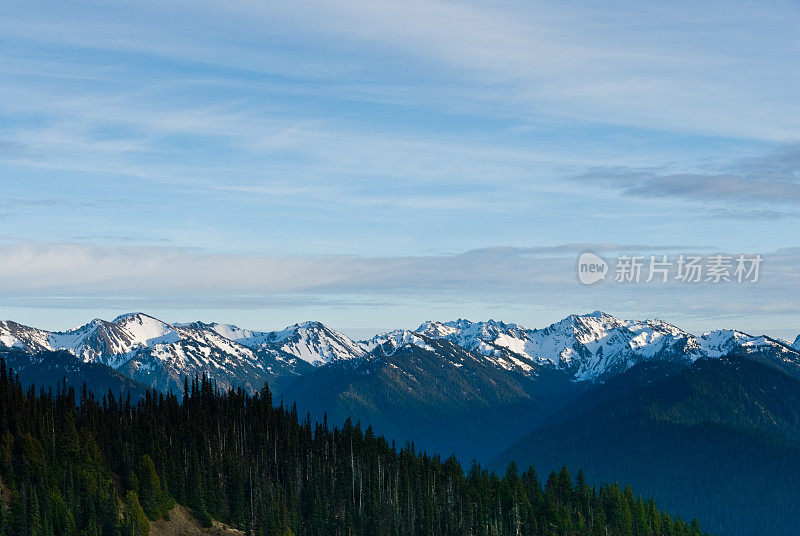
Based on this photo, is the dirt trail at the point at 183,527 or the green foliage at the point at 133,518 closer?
the green foliage at the point at 133,518

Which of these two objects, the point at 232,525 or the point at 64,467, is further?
the point at 232,525

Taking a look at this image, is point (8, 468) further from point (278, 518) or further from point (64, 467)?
point (278, 518)

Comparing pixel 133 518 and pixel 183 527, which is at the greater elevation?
pixel 133 518

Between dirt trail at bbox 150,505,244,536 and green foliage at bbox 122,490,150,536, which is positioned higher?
green foliage at bbox 122,490,150,536

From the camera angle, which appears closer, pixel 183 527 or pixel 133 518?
pixel 133 518

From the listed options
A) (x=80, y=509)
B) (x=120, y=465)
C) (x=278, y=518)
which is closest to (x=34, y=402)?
(x=120, y=465)

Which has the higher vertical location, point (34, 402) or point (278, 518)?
point (34, 402)

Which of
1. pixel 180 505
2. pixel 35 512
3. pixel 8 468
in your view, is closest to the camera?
pixel 35 512

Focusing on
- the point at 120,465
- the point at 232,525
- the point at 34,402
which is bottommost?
the point at 232,525

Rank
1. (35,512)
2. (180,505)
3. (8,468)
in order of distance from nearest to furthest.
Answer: (35,512)
(8,468)
(180,505)

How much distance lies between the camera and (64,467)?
591 feet

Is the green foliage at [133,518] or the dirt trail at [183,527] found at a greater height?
the green foliage at [133,518]

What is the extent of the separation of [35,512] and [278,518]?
50.3m

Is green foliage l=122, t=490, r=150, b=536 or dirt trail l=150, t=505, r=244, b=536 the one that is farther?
dirt trail l=150, t=505, r=244, b=536
